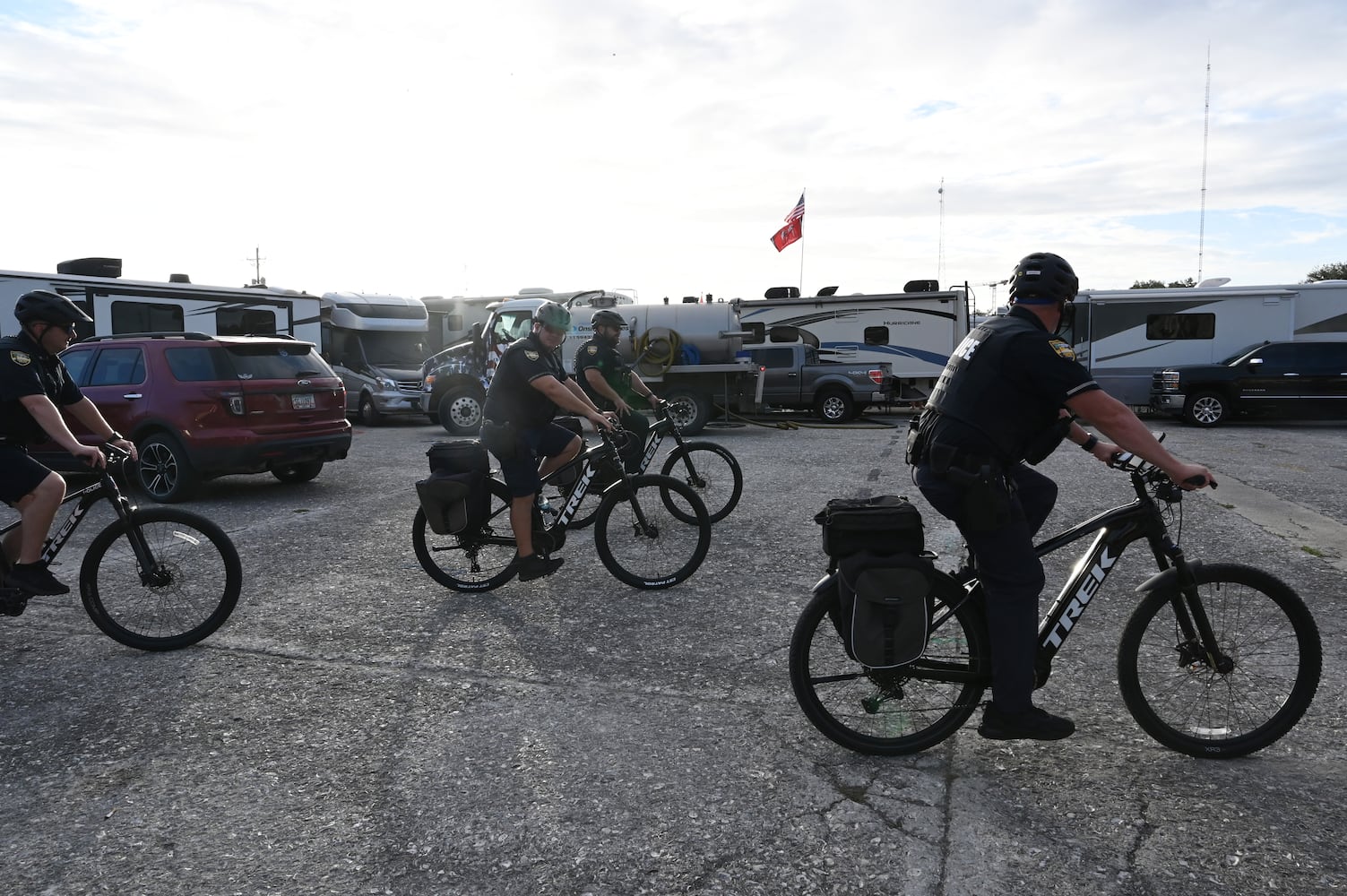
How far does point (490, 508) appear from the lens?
6043mm

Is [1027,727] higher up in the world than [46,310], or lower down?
lower down

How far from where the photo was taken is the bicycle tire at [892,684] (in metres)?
3.54

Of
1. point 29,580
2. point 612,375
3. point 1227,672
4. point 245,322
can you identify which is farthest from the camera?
point 245,322

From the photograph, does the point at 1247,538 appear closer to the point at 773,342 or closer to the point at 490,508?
the point at 490,508

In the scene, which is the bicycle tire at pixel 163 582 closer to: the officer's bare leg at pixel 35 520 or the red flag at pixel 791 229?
the officer's bare leg at pixel 35 520

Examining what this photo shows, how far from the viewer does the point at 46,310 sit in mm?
4688

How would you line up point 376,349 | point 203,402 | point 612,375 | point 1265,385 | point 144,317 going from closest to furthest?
point 612,375, point 203,402, point 144,317, point 1265,385, point 376,349

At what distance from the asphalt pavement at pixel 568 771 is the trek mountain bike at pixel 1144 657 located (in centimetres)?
15

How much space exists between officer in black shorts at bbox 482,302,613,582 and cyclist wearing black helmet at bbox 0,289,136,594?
1.97 meters

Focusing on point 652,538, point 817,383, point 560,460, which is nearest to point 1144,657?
point 652,538

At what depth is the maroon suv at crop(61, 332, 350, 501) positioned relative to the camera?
9.71 m

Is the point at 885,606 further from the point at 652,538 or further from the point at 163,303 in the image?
the point at 163,303

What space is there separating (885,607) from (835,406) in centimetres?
1677

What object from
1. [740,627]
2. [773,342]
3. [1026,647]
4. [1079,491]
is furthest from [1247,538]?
[773,342]
